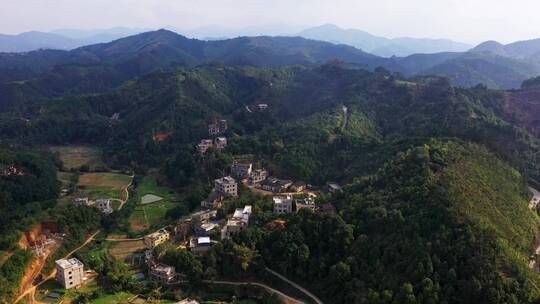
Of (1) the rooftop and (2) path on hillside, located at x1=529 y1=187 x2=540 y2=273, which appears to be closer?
(2) path on hillside, located at x1=529 y1=187 x2=540 y2=273

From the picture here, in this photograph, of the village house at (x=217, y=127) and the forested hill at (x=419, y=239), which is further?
the village house at (x=217, y=127)

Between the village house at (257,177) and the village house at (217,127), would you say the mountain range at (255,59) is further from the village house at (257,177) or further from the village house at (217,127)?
the village house at (257,177)

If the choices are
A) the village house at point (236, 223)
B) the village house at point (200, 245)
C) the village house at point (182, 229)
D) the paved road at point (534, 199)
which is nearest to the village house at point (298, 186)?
the village house at point (236, 223)

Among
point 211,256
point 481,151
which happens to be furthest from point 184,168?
point 481,151

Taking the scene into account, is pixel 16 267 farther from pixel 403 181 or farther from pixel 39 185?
pixel 403 181

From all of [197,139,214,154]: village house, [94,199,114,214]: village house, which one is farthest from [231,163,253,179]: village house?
[94,199,114,214]: village house

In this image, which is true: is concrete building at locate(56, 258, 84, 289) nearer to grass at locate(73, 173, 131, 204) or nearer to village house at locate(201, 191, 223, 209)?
village house at locate(201, 191, 223, 209)
